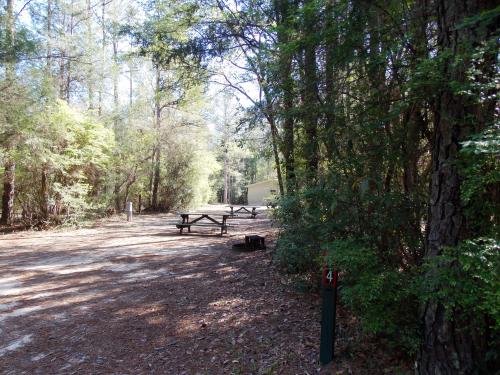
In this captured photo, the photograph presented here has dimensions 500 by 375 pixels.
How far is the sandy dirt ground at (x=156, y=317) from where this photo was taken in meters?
3.33

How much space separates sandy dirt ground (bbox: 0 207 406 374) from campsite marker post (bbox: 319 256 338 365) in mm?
130

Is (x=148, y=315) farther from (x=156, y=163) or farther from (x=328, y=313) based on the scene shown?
(x=156, y=163)

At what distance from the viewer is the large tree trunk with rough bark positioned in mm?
2246

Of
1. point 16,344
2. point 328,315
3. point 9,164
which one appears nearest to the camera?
point 328,315

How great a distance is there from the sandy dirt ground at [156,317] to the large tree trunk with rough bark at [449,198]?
706mm

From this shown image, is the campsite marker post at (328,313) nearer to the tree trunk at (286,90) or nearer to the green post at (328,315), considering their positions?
the green post at (328,315)

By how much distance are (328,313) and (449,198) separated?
1412mm

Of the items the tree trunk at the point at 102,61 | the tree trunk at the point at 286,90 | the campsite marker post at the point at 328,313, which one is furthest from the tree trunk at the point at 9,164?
the campsite marker post at the point at 328,313

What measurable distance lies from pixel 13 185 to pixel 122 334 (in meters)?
11.3

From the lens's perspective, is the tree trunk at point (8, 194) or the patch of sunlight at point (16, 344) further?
the tree trunk at point (8, 194)

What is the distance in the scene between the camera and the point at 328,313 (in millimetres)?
2939

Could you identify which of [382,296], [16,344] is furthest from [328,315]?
[16,344]

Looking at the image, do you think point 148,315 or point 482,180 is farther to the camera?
point 148,315

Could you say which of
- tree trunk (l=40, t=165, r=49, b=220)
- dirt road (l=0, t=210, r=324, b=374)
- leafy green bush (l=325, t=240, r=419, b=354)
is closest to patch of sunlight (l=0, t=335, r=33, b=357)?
dirt road (l=0, t=210, r=324, b=374)
